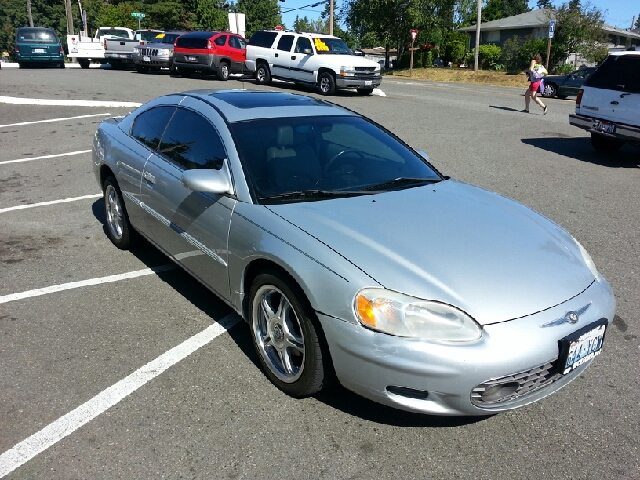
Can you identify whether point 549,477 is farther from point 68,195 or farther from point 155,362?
point 68,195

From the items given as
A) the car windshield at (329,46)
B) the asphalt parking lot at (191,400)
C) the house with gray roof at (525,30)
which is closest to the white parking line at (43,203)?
the asphalt parking lot at (191,400)

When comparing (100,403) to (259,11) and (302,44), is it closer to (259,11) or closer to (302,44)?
(302,44)

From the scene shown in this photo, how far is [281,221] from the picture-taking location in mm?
3375

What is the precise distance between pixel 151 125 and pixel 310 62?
1507cm

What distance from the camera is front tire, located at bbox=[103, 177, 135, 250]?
5400 millimetres

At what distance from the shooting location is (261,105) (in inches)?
175

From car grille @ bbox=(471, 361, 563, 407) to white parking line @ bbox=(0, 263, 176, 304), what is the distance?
323 cm

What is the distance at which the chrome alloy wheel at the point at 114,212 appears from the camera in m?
5.51

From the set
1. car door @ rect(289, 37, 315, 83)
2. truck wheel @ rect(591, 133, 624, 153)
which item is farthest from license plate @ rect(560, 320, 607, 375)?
car door @ rect(289, 37, 315, 83)

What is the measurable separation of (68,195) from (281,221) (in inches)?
201

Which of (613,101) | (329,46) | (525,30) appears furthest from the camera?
(525,30)

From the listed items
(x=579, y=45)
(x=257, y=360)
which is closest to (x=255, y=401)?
(x=257, y=360)

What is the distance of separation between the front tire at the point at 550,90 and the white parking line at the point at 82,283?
2178 cm

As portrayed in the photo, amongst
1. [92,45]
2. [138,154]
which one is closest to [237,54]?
[92,45]
